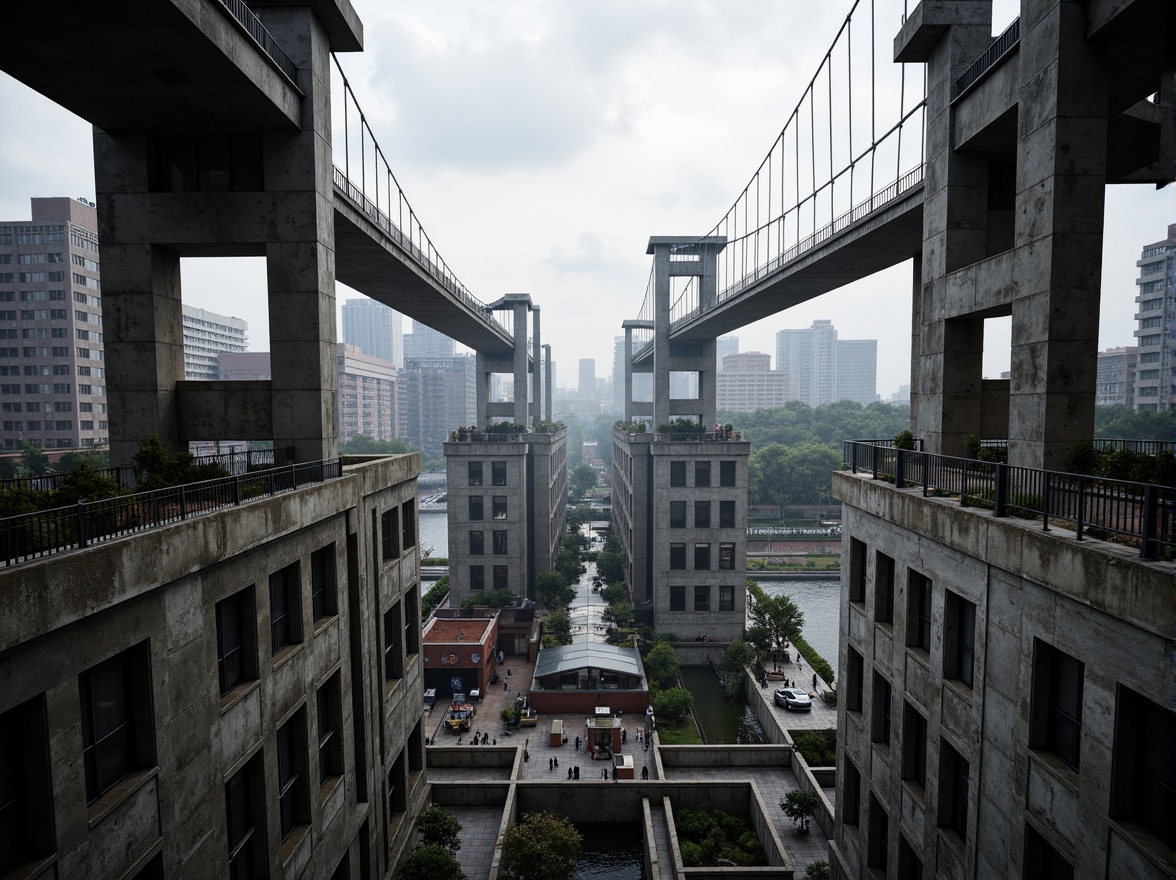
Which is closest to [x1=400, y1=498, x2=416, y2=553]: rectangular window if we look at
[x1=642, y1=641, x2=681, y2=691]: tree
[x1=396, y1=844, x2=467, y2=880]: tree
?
[x1=396, y1=844, x2=467, y2=880]: tree

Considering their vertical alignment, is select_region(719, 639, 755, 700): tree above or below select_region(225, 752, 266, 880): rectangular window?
below

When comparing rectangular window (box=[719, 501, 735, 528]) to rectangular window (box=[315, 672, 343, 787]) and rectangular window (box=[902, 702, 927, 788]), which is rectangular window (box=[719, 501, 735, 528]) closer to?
rectangular window (box=[902, 702, 927, 788])

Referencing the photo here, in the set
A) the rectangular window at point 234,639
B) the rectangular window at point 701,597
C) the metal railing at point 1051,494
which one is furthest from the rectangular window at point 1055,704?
the rectangular window at point 701,597

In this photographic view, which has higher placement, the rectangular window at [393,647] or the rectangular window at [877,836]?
the rectangular window at [393,647]

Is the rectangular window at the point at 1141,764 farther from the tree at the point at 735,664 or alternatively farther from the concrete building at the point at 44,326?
the concrete building at the point at 44,326

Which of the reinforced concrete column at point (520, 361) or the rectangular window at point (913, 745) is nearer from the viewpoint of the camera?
the rectangular window at point (913, 745)

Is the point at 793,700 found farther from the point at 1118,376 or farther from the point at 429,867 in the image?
the point at 1118,376

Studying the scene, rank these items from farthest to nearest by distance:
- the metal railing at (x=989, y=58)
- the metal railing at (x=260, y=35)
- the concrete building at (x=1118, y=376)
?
1. the concrete building at (x=1118, y=376)
2. the metal railing at (x=260, y=35)
3. the metal railing at (x=989, y=58)

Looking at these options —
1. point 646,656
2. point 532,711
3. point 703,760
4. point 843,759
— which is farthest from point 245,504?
point 646,656

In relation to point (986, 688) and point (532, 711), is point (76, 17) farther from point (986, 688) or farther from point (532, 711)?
point (532, 711)
